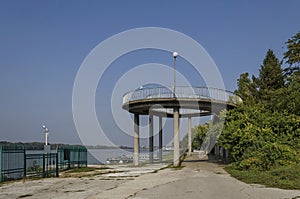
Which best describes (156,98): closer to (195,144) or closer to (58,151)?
(58,151)

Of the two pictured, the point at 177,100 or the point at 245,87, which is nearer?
the point at 177,100

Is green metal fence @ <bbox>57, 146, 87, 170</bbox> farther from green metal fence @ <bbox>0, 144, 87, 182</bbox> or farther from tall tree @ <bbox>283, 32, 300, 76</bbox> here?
tall tree @ <bbox>283, 32, 300, 76</bbox>

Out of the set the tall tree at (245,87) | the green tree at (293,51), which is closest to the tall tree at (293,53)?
the green tree at (293,51)

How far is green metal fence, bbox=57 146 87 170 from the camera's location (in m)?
26.1

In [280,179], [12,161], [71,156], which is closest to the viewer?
[280,179]

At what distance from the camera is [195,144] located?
A: 77.5 meters

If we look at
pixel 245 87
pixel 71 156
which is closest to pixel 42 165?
pixel 71 156

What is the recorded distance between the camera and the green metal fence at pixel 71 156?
26078mm

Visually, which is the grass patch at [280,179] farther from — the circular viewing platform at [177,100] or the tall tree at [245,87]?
the tall tree at [245,87]

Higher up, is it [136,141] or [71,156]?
[136,141]

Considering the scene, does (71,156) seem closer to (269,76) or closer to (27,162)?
(27,162)

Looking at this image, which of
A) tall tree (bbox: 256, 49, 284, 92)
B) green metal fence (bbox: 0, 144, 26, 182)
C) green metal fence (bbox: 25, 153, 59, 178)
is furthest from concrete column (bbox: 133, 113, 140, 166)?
tall tree (bbox: 256, 49, 284, 92)

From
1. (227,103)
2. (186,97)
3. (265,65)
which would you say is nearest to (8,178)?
(186,97)

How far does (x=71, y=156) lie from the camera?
93.3ft
